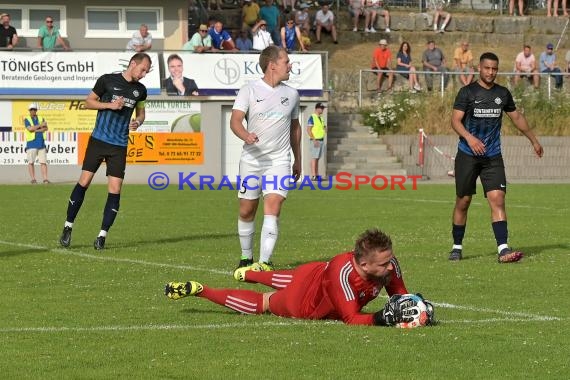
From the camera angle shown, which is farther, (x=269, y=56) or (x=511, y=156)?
(x=511, y=156)

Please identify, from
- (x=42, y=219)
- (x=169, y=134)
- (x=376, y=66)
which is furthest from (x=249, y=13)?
(x=42, y=219)

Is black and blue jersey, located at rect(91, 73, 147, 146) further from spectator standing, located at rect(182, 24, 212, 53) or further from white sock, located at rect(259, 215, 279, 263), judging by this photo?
spectator standing, located at rect(182, 24, 212, 53)

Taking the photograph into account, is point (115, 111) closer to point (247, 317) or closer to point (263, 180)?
point (263, 180)

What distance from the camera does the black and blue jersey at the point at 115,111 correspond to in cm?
1545

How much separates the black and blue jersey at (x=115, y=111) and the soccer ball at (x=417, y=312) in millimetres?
7123

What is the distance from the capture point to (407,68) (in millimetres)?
40000

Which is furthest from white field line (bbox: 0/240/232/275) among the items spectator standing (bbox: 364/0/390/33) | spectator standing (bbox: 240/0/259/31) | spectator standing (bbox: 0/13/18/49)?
spectator standing (bbox: 364/0/390/33)

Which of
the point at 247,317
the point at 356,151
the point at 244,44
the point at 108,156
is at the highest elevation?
the point at 244,44

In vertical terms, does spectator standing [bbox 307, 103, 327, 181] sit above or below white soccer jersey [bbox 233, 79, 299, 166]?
below

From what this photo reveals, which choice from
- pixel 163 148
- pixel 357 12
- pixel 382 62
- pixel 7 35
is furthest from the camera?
pixel 357 12

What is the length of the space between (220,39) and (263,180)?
25130 mm

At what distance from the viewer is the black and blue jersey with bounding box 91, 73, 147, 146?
15.5 m

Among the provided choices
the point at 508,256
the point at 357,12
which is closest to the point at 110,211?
the point at 508,256

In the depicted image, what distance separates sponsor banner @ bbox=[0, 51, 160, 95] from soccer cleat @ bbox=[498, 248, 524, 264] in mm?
22183
